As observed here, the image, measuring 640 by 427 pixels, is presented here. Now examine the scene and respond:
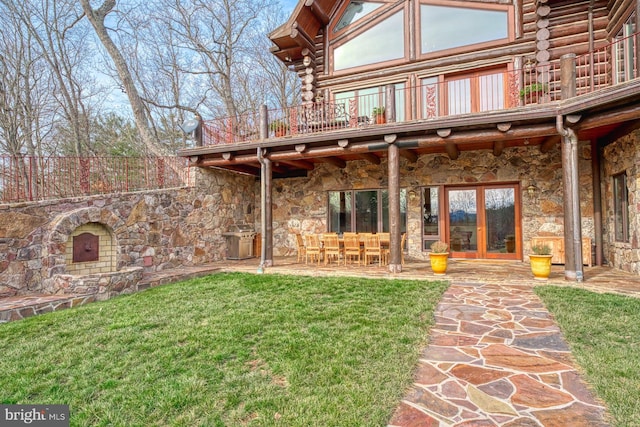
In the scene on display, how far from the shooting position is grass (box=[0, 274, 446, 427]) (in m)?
2.50

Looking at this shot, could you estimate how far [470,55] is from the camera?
882 centimetres

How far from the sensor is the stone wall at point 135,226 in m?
6.04

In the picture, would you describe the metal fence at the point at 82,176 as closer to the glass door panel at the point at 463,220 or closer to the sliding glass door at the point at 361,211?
the sliding glass door at the point at 361,211

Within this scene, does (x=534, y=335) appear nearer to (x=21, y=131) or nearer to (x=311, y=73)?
(x=311, y=73)

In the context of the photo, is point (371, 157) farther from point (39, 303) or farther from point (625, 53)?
point (39, 303)

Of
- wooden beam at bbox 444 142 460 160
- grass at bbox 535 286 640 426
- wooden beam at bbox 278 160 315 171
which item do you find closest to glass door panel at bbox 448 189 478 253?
wooden beam at bbox 444 142 460 160

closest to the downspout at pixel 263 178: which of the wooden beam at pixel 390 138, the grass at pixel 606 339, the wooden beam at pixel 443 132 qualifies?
the wooden beam at pixel 390 138

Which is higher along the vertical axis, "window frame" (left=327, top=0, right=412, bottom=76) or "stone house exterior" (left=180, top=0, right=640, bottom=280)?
"window frame" (left=327, top=0, right=412, bottom=76)

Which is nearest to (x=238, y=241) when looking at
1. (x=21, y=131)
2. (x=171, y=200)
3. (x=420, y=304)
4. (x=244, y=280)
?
(x=171, y=200)

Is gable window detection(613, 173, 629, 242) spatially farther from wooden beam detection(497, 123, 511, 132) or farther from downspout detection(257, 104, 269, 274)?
downspout detection(257, 104, 269, 274)

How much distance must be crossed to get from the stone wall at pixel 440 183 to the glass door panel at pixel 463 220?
405 millimetres

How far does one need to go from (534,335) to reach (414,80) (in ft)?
24.9

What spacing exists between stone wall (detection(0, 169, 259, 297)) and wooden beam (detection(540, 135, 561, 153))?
878cm

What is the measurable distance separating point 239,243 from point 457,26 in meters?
8.77
